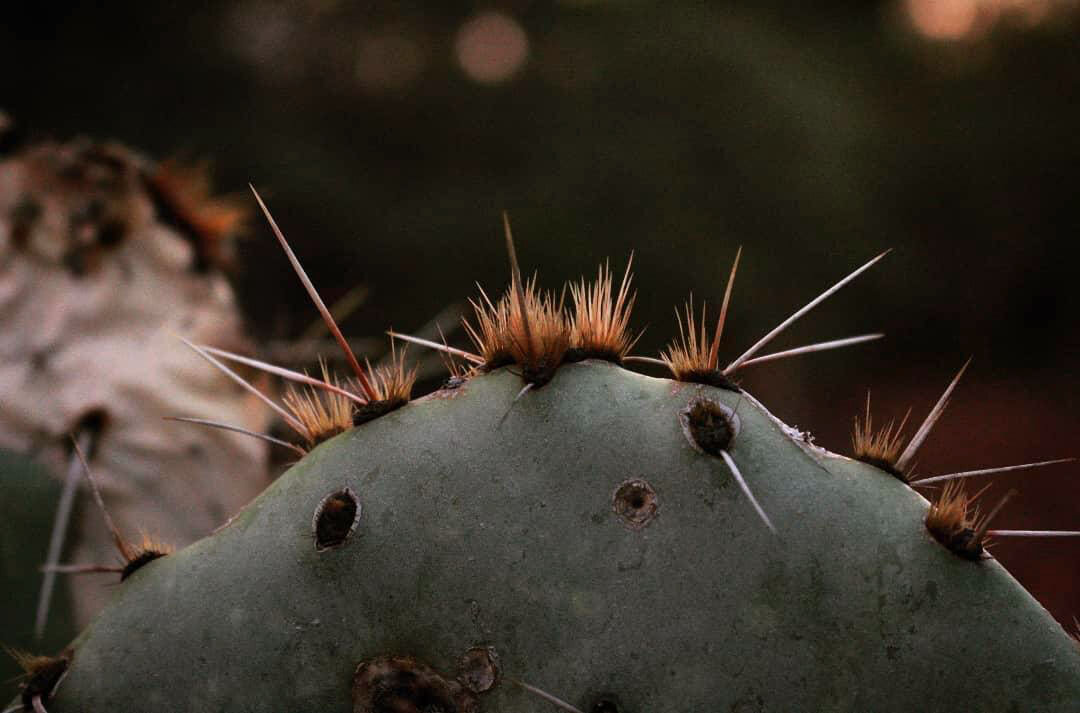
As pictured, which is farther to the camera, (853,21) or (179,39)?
(853,21)

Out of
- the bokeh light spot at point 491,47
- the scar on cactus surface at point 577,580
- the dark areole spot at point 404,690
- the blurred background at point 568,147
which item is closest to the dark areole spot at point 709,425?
the scar on cactus surface at point 577,580

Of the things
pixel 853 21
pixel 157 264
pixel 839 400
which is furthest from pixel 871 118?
pixel 157 264

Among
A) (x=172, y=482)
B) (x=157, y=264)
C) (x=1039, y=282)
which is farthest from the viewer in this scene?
(x=1039, y=282)

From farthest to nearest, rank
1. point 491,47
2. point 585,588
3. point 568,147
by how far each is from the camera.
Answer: point 491,47 < point 568,147 < point 585,588

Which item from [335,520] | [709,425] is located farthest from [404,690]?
[709,425]

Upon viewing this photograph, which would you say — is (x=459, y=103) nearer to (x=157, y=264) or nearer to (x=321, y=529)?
(x=157, y=264)

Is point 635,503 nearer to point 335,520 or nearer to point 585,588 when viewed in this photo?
point 585,588

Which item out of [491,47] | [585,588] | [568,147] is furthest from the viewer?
[491,47]

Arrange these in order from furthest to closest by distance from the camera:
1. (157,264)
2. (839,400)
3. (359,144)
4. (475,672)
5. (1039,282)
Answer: (1039,282) → (839,400) → (359,144) → (157,264) → (475,672)
